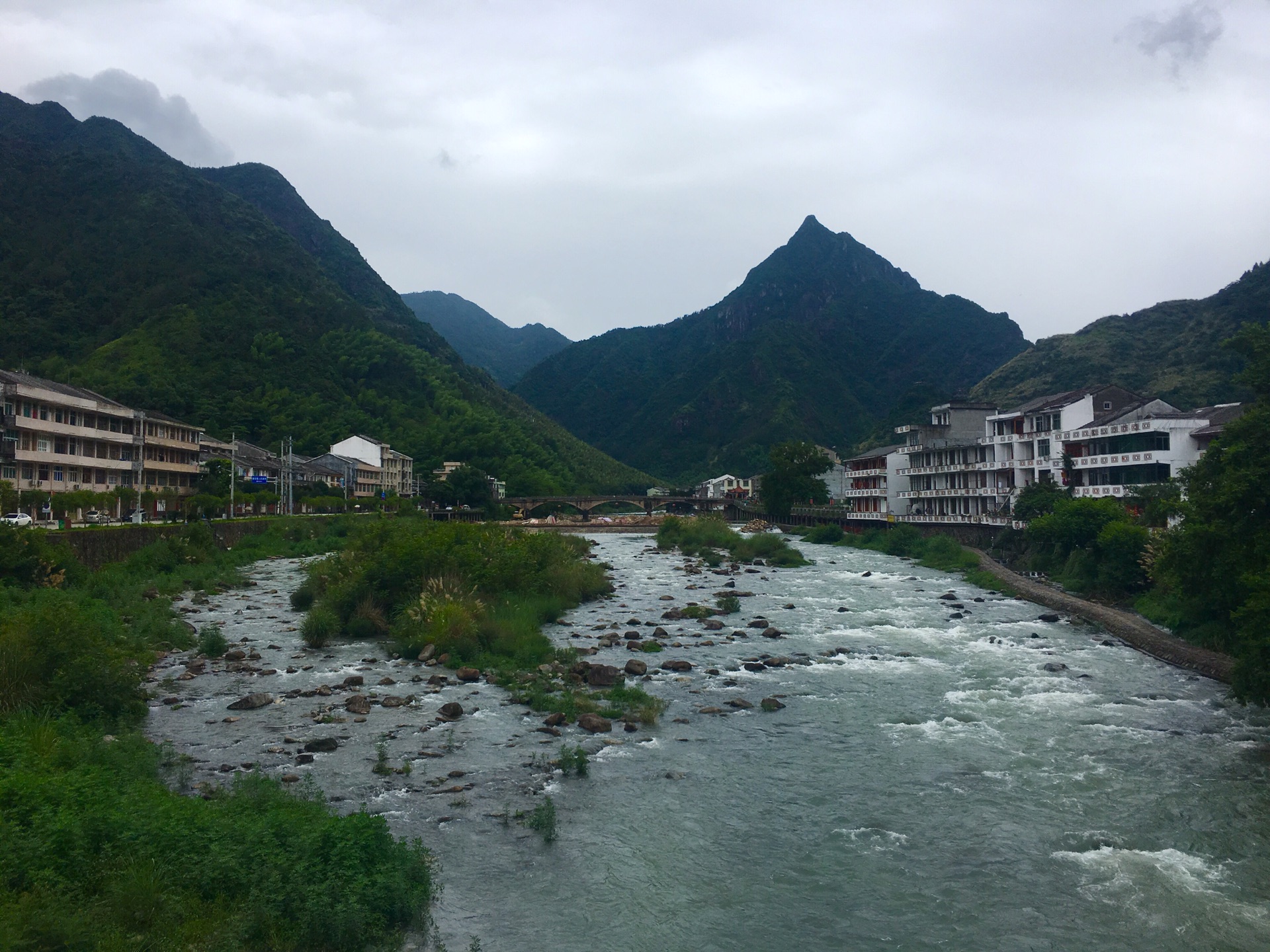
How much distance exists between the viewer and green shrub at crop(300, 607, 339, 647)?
2792 centimetres

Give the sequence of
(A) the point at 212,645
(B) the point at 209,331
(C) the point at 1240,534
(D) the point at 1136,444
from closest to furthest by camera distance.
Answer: (C) the point at 1240,534, (A) the point at 212,645, (D) the point at 1136,444, (B) the point at 209,331

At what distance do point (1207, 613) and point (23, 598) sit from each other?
1477 inches

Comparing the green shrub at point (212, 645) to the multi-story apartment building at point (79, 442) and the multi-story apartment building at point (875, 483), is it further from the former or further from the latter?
the multi-story apartment building at point (875, 483)

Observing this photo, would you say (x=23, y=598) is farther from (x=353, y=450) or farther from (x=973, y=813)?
(x=353, y=450)

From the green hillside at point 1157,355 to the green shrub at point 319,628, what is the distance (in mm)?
80179

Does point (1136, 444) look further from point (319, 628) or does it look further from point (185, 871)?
point (185, 871)

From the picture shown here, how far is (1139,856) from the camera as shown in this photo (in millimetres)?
12727

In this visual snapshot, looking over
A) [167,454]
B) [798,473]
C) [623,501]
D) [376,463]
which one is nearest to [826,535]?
[798,473]

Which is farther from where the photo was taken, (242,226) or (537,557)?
(242,226)

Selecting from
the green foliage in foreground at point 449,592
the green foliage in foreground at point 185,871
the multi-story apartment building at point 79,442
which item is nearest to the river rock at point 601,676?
the green foliage in foreground at point 449,592

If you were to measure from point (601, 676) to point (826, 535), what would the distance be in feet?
184

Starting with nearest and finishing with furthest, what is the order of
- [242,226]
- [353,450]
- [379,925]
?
[379,925] < [353,450] < [242,226]

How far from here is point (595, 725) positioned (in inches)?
746

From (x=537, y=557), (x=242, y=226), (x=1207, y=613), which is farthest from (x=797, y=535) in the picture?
(x=242, y=226)
